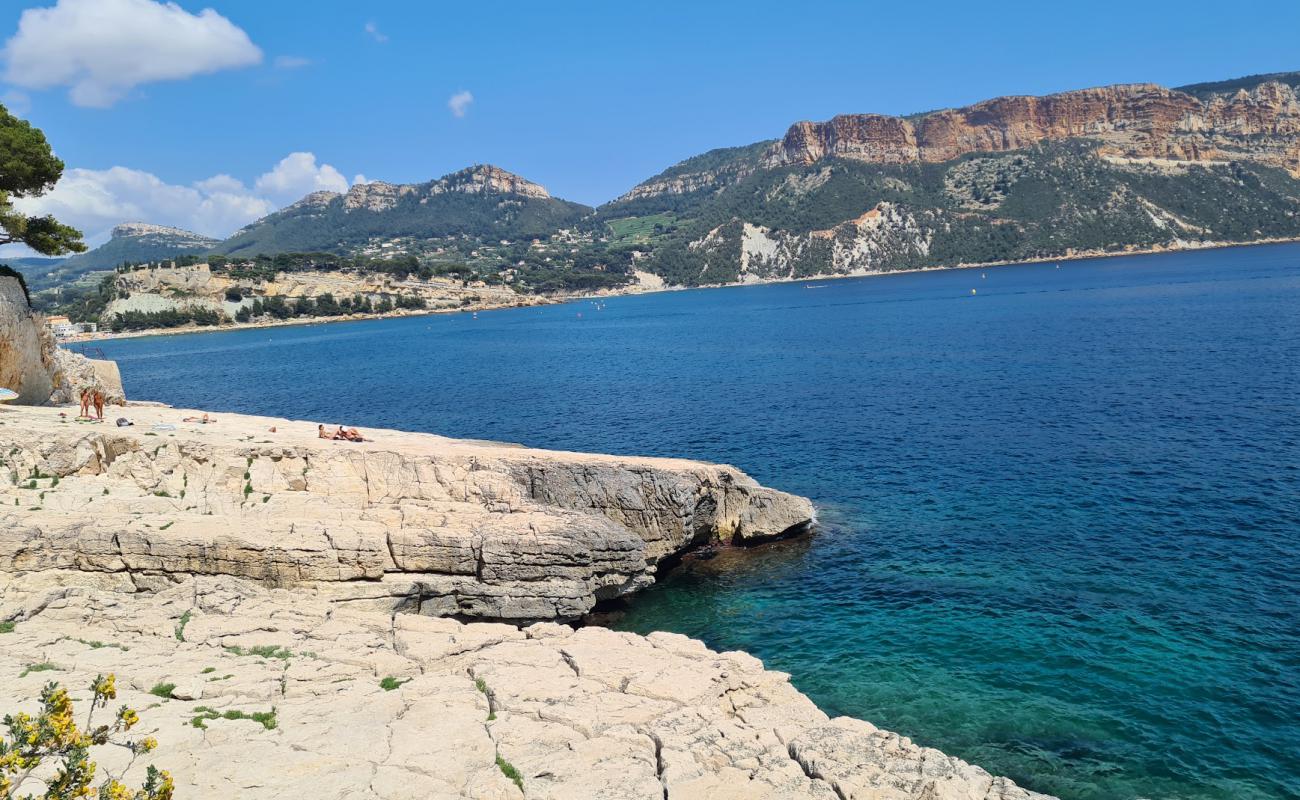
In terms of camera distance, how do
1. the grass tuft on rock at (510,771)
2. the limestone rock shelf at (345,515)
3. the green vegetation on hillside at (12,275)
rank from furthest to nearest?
1. the green vegetation on hillside at (12,275)
2. the limestone rock shelf at (345,515)
3. the grass tuft on rock at (510,771)

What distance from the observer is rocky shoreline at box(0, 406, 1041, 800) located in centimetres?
1317

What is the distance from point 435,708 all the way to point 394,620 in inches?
240

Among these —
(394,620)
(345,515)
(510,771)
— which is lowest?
(394,620)

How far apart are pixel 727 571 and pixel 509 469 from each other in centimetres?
933

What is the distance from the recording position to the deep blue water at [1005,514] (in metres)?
18.0

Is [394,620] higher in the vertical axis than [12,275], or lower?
lower

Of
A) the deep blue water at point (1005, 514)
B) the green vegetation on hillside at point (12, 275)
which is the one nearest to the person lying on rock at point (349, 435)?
the deep blue water at point (1005, 514)

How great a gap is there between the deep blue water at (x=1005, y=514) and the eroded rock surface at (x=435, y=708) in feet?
14.6

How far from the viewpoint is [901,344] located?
289 feet

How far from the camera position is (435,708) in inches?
590

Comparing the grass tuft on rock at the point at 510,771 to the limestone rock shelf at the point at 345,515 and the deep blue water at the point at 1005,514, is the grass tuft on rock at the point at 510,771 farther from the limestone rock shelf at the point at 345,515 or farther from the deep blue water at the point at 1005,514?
the limestone rock shelf at the point at 345,515

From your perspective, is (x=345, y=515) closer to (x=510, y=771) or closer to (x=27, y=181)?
(x=510, y=771)

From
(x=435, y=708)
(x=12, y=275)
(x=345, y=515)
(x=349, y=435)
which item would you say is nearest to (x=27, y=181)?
(x=12, y=275)

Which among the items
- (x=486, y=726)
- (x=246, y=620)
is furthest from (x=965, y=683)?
(x=246, y=620)
